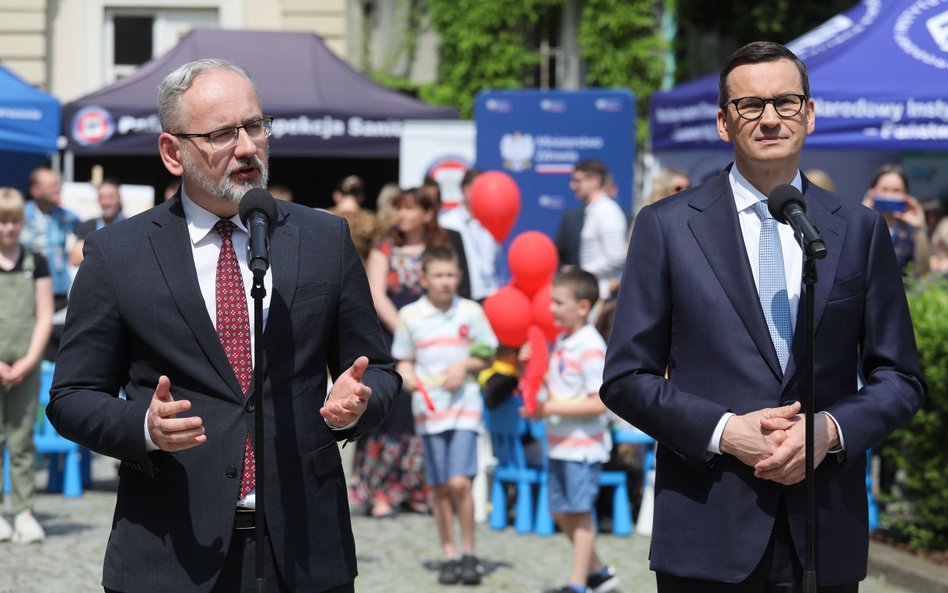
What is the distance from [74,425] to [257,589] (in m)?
0.59

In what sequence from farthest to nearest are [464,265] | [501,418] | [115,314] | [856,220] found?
[464,265], [501,418], [856,220], [115,314]

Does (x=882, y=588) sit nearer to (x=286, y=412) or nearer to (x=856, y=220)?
(x=856, y=220)

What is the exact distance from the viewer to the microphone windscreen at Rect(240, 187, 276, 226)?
10.6 ft

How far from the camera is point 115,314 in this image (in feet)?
11.0

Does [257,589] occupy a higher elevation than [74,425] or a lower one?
lower

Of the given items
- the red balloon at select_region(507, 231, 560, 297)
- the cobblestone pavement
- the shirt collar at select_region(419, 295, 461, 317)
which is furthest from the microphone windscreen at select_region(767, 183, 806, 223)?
the red balloon at select_region(507, 231, 560, 297)

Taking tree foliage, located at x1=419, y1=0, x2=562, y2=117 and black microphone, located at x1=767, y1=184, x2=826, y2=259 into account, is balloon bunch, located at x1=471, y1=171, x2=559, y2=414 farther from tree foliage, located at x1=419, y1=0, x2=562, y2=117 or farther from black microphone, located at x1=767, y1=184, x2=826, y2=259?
tree foliage, located at x1=419, y1=0, x2=562, y2=117

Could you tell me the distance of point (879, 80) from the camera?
10.3 meters

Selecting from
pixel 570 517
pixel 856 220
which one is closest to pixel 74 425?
pixel 856 220

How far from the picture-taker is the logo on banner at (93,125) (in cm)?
1438

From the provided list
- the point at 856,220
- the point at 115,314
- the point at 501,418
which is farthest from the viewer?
the point at 501,418

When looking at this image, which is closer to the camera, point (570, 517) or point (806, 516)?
point (806, 516)

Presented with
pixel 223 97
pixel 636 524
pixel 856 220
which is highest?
pixel 223 97

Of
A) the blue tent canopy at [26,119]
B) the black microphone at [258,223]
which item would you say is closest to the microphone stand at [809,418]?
the black microphone at [258,223]
